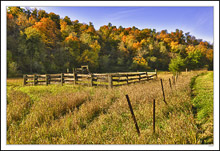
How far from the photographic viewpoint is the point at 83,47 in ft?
111

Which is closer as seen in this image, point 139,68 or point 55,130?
point 55,130

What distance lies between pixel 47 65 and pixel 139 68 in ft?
68.0

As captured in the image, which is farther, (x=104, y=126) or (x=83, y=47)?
(x=83, y=47)

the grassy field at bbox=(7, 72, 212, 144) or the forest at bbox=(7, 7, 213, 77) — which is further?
the forest at bbox=(7, 7, 213, 77)

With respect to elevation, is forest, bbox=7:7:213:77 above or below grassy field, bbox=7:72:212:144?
above

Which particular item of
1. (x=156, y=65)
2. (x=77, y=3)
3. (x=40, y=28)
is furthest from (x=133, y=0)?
(x=40, y=28)

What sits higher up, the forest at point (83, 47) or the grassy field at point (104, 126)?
the forest at point (83, 47)

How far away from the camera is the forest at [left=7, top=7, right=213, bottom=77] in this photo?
16.3 m

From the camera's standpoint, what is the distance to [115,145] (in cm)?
212

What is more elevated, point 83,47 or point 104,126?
point 83,47

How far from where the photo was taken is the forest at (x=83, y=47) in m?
16.3

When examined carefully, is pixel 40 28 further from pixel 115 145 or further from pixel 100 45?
pixel 115 145

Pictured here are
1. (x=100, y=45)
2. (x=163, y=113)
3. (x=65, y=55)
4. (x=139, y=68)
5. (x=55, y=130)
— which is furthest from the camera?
(x=100, y=45)

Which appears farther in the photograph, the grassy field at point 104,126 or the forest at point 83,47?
the forest at point 83,47
